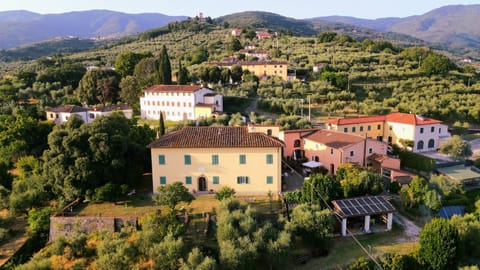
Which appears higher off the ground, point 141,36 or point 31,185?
point 141,36

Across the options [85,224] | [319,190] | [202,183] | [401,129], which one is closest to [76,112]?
[202,183]

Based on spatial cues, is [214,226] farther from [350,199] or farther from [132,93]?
[132,93]

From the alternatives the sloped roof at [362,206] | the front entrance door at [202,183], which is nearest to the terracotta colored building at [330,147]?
the sloped roof at [362,206]

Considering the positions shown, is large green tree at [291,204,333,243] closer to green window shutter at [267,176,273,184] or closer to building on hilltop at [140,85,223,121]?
green window shutter at [267,176,273,184]

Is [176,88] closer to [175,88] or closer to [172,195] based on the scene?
[175,88]

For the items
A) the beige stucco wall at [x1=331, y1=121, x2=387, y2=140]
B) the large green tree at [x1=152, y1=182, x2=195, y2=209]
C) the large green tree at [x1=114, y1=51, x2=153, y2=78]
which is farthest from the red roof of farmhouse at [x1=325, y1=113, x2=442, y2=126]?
the large green tree at [x1=114, y1=51, x2=153, y2=78]

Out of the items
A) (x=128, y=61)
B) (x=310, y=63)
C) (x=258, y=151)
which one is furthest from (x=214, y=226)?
(x=310, y=63)

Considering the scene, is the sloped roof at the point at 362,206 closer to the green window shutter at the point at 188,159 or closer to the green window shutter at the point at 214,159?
the green window shutter at the point at 214,159
